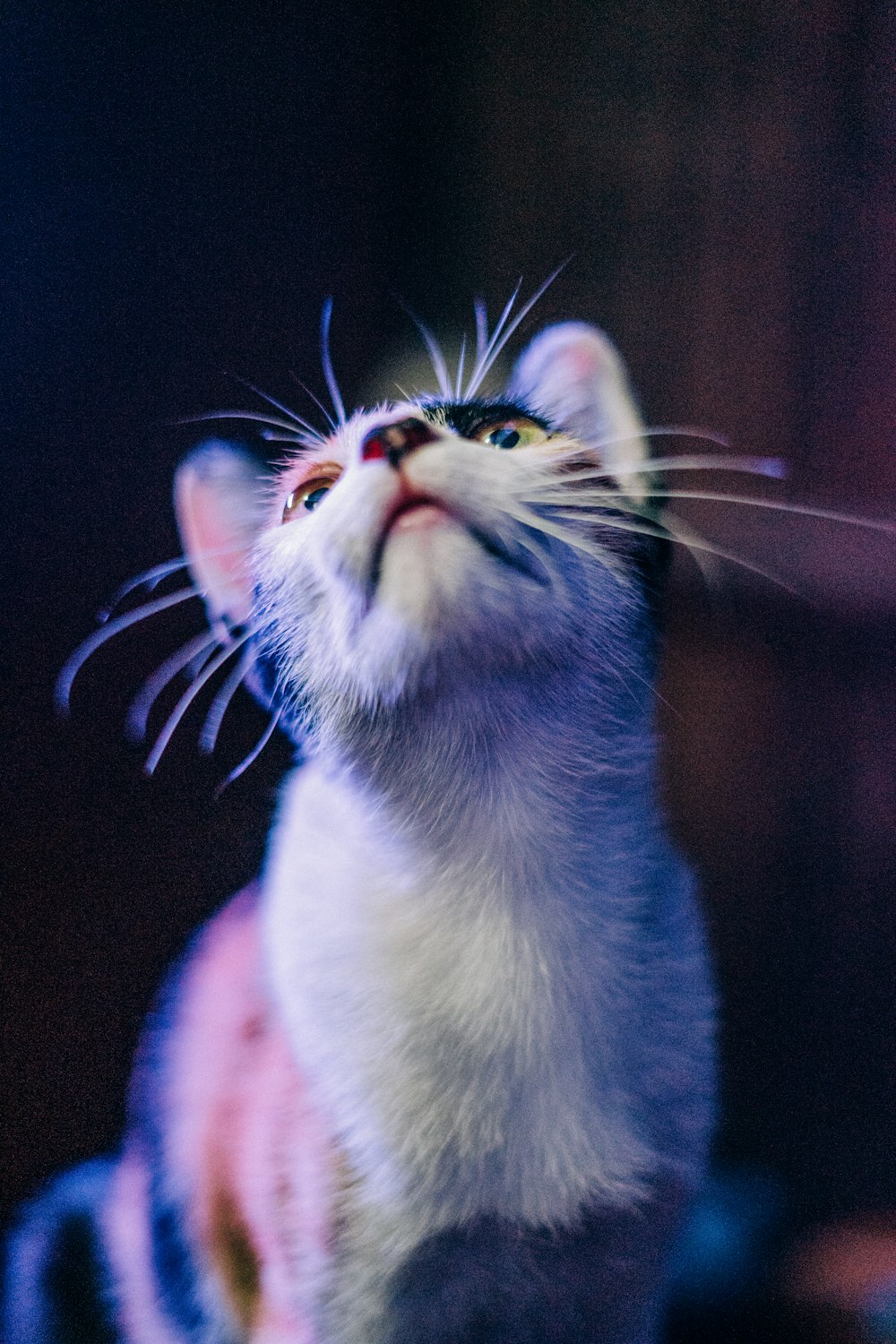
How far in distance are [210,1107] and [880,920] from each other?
1.59ft

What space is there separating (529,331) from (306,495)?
0.69ft

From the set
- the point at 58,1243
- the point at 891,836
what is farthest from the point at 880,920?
the point at 58,1243

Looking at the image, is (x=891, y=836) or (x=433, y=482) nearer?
(x=433, y=482)

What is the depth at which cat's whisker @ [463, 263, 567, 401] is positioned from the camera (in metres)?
0.65

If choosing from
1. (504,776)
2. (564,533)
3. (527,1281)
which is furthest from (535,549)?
(527,1281)

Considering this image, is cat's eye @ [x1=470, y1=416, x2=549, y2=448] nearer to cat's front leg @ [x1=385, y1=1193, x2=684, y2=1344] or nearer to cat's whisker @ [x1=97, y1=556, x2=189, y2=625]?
cat's whisker @ [x1=97, y1=556, x2=189, y2=625]

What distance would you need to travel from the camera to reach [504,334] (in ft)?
2.16

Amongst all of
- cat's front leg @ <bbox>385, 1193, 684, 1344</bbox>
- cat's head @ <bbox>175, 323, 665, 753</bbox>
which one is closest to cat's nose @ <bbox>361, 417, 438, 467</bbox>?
cat's head @ <bbox>175, 323, 665, 753</bbox>

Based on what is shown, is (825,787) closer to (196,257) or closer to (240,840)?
(240,840)

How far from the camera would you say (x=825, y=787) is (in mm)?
681

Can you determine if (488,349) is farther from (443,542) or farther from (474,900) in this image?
(474,900)

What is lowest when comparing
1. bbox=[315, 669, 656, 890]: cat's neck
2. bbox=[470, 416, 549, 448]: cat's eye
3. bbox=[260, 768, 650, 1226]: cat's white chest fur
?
bbox=[260, 768, 650, 1226]: cat's white chest fur

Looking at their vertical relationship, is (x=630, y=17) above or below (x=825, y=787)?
above

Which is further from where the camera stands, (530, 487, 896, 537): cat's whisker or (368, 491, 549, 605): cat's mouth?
(530, 487, 896, 537): cat's whisker
